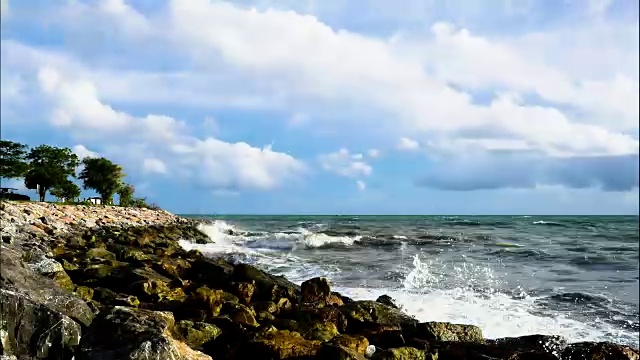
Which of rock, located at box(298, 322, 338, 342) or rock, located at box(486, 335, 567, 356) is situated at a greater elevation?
rock, located at box(298, 322, 338, 342)

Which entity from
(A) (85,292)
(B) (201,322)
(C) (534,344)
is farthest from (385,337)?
(A) (85,292)

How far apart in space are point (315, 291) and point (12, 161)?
5011 cm

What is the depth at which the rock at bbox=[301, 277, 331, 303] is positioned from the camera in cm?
1287

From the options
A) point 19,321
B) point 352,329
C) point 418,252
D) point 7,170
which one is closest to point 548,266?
point 418,252

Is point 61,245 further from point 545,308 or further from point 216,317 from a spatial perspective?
point 545,308

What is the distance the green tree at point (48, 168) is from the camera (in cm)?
5356

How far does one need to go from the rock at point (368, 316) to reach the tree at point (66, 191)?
5096 cm

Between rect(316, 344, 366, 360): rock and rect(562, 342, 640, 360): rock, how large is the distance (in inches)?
157

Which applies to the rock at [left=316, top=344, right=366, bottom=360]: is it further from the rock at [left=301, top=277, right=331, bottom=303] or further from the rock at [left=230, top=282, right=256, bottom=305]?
the rock at [left=301, top=277, right=331, bottom=303]

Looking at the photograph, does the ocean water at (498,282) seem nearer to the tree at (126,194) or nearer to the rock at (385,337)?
the rock at (385,337)

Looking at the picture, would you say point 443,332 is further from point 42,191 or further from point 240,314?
point 42,191

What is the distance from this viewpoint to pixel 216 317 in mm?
9227

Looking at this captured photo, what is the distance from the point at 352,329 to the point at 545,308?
7087mm

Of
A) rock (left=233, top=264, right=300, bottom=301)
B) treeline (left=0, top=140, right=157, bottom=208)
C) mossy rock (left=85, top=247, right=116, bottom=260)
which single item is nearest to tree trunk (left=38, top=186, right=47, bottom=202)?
treeline (left=0, top=140, right=157, bottom=208)
